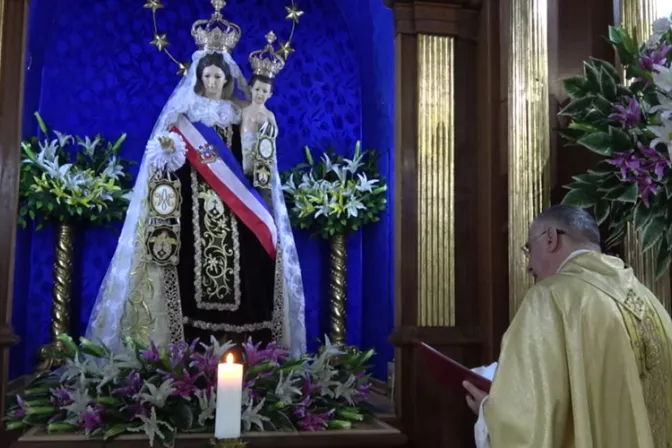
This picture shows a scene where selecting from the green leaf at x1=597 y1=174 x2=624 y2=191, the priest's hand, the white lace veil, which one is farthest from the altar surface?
the green leaf at x1=597 y1=174 x2=624 y2=191

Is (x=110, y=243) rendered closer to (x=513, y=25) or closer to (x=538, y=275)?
(x=513, y=25)

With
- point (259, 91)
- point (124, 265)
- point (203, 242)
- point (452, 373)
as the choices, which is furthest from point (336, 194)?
point (452, 373)

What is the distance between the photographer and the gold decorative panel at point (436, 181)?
3258mm

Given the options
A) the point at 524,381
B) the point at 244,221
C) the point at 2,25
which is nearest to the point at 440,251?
the point at 244,221

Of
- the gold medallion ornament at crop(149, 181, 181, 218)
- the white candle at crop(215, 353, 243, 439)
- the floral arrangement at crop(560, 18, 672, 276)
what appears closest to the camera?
the white candle at crop(215, 353, 243, 439)

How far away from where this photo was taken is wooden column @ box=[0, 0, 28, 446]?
2.83m

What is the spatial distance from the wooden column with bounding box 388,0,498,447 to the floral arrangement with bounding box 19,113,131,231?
1701mm

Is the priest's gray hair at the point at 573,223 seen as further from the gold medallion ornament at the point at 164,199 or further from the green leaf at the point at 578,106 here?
the gold medallion ornament at the point at 164,199

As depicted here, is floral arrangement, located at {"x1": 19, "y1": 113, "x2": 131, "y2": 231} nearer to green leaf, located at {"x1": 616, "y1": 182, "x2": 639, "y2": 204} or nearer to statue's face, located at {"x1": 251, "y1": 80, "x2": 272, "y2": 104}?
statue's face, located at {"x1": 251, "y1": 80, "x2": 272, "y2": 104}

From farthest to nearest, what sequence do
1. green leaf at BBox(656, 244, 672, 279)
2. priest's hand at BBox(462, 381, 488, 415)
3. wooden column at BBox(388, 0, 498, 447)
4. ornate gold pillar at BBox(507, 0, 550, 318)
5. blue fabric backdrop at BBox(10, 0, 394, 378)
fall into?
blue fabric backdrop at BBox(10, 0, 394, 378) → wooden column at BBox(388, 0, 498, 447) → ornate gold pillar at BBox(507, 0, 550, 318) → green leaf at BBox(656, 244, 672, 279) → priest's hand at BBox(462, 381, 488, 415)

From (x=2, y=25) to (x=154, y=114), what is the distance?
1.64m

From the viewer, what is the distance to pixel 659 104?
89.4 inches

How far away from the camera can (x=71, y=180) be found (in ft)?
12.9

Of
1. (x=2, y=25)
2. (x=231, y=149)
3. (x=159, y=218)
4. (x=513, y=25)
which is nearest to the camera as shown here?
(x=2, y=25)
